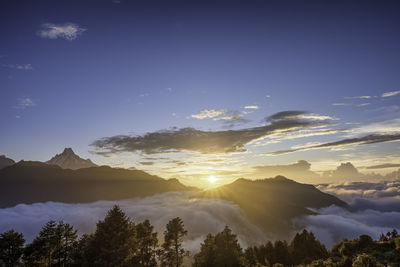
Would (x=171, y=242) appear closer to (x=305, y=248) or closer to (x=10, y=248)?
(x=10, y=248)

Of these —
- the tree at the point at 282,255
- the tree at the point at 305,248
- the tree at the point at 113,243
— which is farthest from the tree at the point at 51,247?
the tree at the point at 305,248

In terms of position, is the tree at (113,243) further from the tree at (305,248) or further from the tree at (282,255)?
the tree at (305,248)

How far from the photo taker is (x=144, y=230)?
5641 centimetres

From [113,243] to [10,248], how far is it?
75.4ft

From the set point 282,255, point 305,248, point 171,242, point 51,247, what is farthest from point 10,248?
point 305,248

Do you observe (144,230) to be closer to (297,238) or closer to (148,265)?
(148,265)

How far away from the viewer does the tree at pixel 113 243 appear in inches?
1410

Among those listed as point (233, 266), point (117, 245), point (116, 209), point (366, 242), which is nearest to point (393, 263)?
point (366, 242)

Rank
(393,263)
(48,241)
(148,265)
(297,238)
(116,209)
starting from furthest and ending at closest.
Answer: (297,238)
(148,265)
(48,241)
(116,209)
(393,263)

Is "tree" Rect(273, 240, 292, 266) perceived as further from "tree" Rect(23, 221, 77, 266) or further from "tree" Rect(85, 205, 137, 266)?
"tree" Rect(23, 221, 77, 266)

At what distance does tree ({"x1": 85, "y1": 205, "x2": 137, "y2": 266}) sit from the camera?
35.8 metres

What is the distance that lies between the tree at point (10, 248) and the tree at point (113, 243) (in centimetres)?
1771

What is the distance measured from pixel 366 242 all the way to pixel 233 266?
1757 centimetres

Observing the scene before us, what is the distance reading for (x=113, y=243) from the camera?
38.3m
